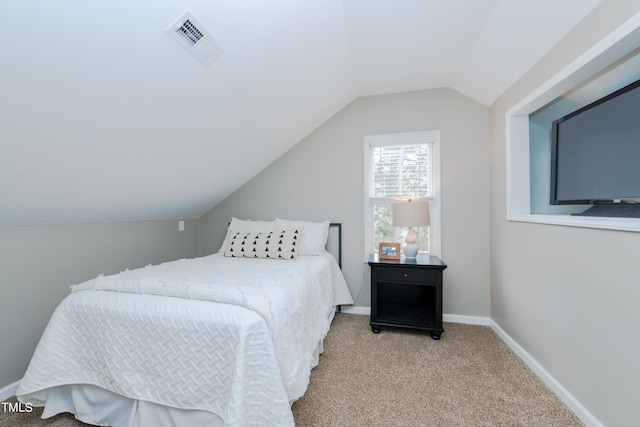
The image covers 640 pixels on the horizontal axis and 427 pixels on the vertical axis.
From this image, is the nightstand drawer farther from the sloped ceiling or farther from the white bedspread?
the sloped ceiling

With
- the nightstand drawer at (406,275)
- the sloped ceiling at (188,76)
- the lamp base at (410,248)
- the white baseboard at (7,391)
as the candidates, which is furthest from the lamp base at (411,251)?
the white baseboard at (7,391)

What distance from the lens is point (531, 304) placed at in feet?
6.28

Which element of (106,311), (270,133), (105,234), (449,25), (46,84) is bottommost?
(106,311)

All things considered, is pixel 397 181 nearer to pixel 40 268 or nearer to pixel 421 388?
pixel 421 388

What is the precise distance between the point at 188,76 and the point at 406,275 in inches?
88.7

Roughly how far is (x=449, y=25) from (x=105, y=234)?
10.6 ft

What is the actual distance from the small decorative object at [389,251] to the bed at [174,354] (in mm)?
1212

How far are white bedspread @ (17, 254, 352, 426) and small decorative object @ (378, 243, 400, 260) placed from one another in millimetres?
1283

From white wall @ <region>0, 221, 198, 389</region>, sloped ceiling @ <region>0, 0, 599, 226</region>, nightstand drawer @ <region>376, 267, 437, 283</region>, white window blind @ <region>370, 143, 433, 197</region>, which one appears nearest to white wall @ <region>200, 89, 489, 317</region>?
white window blind @ <region>370, 143, 433, 197</region>

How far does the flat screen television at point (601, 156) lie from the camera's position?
1.31m

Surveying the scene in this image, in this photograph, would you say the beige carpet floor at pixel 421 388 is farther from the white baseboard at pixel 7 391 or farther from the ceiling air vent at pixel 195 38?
the ceiling air vent at pixel 195 38

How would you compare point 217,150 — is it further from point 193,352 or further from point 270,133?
point 193,352

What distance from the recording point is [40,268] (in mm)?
1843

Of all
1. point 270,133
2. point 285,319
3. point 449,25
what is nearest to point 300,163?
point 270,133
